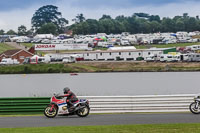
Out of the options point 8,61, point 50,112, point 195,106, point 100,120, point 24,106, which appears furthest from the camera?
point 8,61

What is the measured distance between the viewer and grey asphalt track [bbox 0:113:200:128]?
58.5 feet

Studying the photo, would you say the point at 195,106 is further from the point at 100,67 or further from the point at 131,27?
the point at 131,27

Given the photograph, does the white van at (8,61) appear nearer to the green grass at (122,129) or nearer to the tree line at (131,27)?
the tree line at (131,27)

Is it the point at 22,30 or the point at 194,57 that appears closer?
the point at 194,57

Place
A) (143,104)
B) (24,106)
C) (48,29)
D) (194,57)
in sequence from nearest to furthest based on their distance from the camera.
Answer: (143,104), (24,106), (194,57), (48,29)

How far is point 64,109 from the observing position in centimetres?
2000

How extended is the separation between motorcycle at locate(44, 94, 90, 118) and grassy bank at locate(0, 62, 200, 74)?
6288 cm

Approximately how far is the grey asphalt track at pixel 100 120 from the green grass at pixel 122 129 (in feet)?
3.73

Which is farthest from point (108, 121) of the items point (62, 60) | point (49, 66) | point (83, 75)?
point (62, 60)

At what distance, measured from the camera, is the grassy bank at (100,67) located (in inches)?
3273

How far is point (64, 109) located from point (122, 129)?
4764 millimetres

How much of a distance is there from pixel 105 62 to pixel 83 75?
11.0 m

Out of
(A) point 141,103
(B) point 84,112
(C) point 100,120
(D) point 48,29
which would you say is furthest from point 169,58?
(D) point 48,29

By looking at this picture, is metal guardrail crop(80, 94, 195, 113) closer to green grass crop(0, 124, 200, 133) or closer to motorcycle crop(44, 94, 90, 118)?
motorcycle crop(44, 94, 90, 118)
